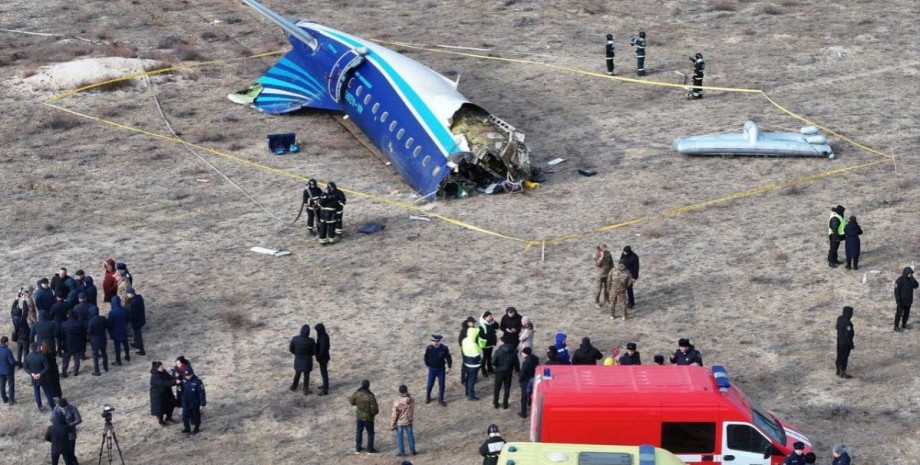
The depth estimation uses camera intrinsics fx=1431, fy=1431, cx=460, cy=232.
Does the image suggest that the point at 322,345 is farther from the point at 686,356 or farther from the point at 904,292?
the point at 904,292

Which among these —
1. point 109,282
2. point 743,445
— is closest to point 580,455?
point 743,445

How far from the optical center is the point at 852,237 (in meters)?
32.5

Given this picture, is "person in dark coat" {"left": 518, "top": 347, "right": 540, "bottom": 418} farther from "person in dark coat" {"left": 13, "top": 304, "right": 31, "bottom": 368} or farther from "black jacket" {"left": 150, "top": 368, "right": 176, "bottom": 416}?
"person in dark coat" {"left": 13, "top": 304, "right": 31, "bottom": 368}

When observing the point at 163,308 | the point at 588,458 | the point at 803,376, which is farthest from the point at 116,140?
the point at 588,458

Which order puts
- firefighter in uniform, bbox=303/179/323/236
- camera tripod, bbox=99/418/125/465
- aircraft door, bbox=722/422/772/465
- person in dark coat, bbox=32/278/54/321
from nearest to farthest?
1. aircraft door, bbox=722/422/772/465
2. camera tripod, bbox=99/418/125/465
3. person in dark coat, bbox=32/278/54/321
4. firefighter in uniform, bbox=303/179/323/236

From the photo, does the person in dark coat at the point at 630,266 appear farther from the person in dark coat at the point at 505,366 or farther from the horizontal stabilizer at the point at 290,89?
the horizontal stabilizer at the point at 290,89

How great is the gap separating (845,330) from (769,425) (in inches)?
169

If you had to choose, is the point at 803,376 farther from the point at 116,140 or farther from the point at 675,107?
the point at 116,140

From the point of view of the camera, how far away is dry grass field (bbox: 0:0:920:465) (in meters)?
27.9

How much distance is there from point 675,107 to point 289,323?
56.6ft

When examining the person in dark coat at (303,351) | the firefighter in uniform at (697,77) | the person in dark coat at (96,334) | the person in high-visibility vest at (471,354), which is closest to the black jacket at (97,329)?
the person in dark coat at (96,334)

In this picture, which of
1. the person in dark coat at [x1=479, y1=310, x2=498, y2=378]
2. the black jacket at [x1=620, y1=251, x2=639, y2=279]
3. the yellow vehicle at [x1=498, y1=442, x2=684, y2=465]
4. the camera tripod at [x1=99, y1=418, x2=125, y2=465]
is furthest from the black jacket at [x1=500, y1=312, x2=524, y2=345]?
the camera tripod at [x1=99, y1=418, x2=125, y2=465]

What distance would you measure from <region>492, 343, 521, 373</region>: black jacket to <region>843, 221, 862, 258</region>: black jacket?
9.54m

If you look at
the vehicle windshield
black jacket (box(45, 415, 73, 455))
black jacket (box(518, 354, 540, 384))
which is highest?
black jacket (box(518, 354, 540, 384))
